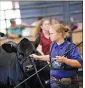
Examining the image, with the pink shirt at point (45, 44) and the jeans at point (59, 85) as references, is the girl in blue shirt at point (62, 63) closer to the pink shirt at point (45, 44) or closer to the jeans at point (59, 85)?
the jeans at point (59, 85)

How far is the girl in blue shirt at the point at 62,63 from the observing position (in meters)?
1.75

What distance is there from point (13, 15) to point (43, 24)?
262 centimetres

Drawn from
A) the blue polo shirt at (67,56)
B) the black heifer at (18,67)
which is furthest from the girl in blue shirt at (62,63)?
the black heifer at (18,67)

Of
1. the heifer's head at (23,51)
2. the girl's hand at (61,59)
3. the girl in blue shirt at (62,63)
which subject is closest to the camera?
the girl's hand at (61,59)

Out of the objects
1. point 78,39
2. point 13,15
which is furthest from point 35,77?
point 13,15

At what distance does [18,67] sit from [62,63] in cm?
41

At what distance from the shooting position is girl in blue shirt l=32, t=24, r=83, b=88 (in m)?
1.75

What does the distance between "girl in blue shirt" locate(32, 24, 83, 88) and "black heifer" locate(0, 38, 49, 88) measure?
0.40 feet

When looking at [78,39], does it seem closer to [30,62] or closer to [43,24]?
[43,24]

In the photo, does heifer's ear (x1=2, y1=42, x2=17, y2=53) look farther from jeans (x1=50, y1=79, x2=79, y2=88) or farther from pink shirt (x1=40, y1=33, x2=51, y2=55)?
pink shirt (x1=40, y1=33, x2=51, y2=55)

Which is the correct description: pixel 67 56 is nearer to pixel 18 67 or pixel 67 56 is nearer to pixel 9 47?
pixel 18 67

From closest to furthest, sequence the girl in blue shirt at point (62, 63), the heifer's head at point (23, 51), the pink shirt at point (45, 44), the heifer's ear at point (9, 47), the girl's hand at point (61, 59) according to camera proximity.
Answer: the girl's hand at point (61, 59) < the girl in blue shirt at point (62, 63) < the heifer's head at point (23, 51) < the heifer's ear at point (9, 47) < the pink shirt at point (45, 44)

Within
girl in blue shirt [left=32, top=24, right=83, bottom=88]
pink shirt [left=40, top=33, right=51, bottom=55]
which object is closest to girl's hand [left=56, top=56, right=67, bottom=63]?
girl in blue shirt [left=32, top=24, right=83, bottom=88]

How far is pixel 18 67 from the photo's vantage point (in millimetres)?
1927
